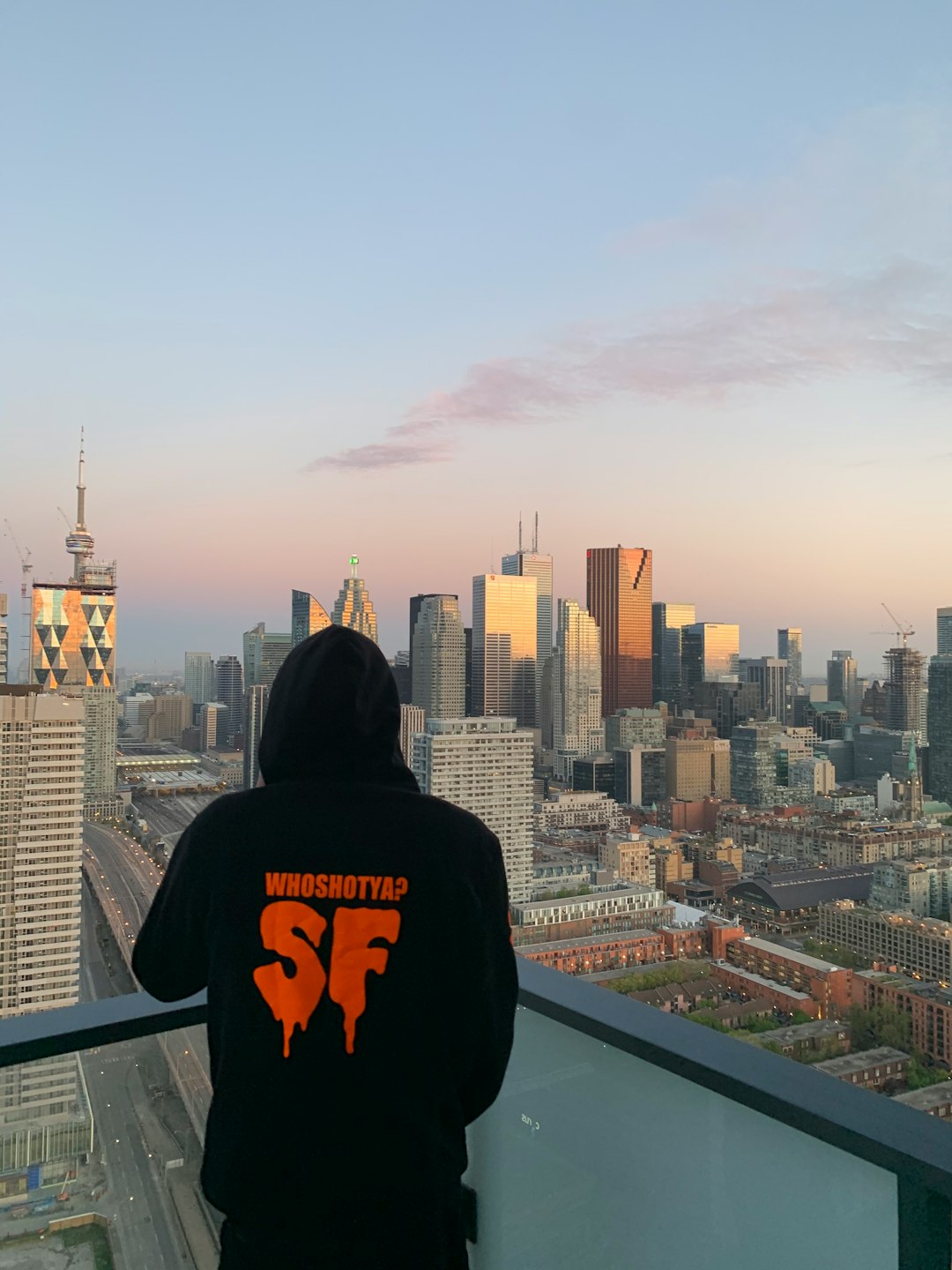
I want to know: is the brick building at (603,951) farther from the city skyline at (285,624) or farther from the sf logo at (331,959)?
the sf logo at (331,959)

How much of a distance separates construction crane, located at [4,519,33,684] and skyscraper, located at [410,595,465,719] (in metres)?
2.14

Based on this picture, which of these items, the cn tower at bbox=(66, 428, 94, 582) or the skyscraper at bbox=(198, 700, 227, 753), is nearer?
the skyscraper at bbox=(198, 700, 227, 753)

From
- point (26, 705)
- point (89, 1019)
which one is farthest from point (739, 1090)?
point (26, 705)

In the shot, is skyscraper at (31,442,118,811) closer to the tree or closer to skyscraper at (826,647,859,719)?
the tree

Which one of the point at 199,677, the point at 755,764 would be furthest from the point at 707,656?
the point at 199,677

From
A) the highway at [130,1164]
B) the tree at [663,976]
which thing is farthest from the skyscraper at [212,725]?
the highway at [130,1164]

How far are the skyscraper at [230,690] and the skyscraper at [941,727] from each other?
3524mm

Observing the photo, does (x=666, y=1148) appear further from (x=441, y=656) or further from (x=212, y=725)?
(x=441, y=656)

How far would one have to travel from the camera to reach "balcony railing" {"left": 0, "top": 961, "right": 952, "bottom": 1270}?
0.94 meters

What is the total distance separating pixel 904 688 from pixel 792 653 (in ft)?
6.66

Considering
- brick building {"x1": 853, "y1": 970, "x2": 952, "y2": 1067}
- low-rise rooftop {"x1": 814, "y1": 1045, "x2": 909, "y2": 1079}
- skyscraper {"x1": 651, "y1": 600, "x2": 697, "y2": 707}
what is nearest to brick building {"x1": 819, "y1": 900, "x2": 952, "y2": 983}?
brick building {"x1": 853, "y1": 970, "x2": 952, "y2": 1067}

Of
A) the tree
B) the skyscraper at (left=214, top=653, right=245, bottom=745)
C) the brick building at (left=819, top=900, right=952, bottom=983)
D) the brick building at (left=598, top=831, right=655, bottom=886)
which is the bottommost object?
the brick building at (left=598, top=831, right=655, bottom=886)

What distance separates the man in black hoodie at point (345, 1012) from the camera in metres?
0.78

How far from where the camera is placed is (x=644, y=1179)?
126 centimetres
